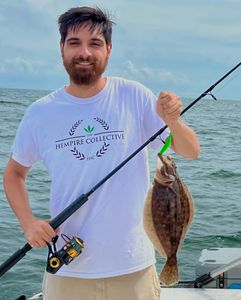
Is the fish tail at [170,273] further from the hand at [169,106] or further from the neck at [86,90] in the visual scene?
the neck at [86,90]

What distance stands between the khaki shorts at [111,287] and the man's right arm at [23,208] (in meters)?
0.27

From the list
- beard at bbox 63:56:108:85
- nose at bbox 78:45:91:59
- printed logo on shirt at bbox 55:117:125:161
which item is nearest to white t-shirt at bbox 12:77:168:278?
printed logo on shirt at bbox 55:117:125:161

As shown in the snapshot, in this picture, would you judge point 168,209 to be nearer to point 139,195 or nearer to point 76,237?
point 139,195

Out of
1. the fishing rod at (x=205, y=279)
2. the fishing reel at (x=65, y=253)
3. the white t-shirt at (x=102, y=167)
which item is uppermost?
the white t-shirt at (x=102, y=167)

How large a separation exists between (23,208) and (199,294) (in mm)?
2115

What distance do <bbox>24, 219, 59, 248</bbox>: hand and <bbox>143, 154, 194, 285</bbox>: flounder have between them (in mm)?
495

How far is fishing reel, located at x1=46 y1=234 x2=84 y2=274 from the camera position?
9.80 ft

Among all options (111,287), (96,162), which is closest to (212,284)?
(111,287)

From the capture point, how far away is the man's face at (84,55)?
3.02 meters

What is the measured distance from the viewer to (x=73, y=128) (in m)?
3.09

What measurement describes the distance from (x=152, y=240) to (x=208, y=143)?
70.5ft

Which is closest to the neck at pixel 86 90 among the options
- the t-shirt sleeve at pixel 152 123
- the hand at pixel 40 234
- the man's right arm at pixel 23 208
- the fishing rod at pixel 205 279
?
the t-shirt sleeve at pixel 152 123

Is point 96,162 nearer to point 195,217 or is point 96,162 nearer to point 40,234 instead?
point 40,234

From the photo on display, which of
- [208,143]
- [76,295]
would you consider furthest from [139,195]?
[208,143]
